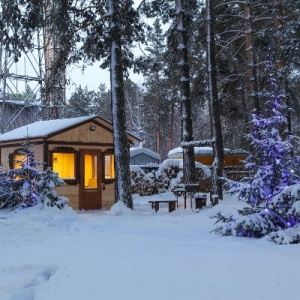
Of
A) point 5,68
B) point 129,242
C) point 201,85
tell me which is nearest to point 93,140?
point 201,85

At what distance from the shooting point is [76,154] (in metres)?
17.7

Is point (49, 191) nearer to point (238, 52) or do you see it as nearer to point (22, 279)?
point (22, 279)

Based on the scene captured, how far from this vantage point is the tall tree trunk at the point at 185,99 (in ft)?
58.4

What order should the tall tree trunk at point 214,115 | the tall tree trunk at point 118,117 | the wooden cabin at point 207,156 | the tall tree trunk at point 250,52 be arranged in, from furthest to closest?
the wooden cabin at point 207,156, the tall tree trunk at point 250,52, the tall tree trunk at point 214,115, the tall tree trunk at point 118,117

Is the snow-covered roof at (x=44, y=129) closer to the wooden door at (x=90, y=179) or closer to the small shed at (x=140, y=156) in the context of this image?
the wooden door at (x=90, y=179)

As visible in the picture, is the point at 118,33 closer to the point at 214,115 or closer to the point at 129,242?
the point at 214,115

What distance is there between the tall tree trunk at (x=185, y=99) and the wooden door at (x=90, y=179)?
3.81 m

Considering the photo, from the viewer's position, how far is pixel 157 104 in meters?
47.5

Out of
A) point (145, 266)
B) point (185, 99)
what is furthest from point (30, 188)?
point (145, 266)

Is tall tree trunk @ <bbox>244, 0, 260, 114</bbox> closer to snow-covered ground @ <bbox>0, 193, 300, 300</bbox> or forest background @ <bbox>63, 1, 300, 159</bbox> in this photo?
forest background @ <bbox>63, 1, 300, 159</bbox>

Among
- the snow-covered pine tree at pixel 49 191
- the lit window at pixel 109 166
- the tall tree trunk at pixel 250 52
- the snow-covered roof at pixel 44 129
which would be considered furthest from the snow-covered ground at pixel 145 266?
the tall tree trunk at pixel 250 52

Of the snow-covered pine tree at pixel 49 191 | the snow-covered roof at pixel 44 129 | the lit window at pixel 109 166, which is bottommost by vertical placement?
the snow-covered pine tree at pixel 49 191

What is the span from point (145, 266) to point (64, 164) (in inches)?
483

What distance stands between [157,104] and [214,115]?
30830 mm
